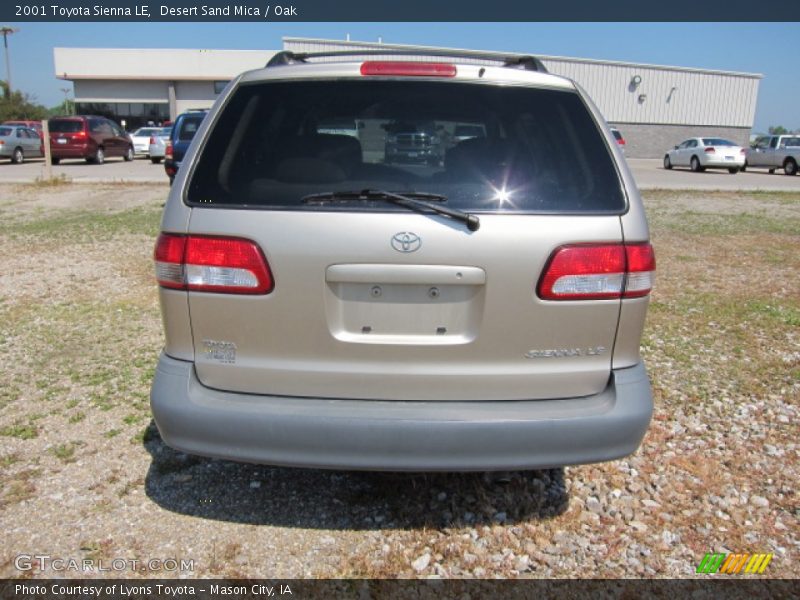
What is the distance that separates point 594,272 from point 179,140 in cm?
1245

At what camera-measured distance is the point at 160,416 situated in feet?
7.90

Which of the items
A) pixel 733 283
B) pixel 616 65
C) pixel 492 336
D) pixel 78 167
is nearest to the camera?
pixel 492 336

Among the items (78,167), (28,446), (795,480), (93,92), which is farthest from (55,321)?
(93,92)

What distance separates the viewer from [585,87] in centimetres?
4050

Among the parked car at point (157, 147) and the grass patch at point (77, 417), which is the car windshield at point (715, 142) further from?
the grass patch at point (77, 417)

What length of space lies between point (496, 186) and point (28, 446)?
8.92 ft

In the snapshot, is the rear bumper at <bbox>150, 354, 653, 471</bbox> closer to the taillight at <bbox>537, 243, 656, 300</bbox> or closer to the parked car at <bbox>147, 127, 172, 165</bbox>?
the taillight at <bbox>537, 243, 656, 300</bbox>

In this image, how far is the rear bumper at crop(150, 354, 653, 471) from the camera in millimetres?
2279

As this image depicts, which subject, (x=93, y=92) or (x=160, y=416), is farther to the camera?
(x=93, y=92)

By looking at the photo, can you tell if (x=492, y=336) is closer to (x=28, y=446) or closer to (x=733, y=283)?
(x=28, y=446)

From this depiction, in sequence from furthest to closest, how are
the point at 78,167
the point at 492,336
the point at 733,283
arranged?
the point at 78,167
the point at 733,283
the point at 492,336

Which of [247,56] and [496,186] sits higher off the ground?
[247,56]

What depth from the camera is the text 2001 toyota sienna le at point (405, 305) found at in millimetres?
2254

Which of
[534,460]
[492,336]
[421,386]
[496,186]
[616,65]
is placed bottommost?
[534,460]
